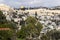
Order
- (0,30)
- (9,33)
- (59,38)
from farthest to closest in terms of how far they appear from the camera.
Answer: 1. (59,38)
2. (9,33)
3. (0,30)

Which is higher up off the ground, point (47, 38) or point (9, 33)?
point (9, 33)

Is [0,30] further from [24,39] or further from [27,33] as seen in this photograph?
[27,33]

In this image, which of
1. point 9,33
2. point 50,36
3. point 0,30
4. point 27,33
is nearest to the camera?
point 0,30

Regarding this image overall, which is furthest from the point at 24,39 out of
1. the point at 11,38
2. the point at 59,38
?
the point at 11,38

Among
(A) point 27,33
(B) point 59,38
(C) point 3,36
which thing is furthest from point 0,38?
(A) point 27,33

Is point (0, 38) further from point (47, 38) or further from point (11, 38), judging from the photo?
point (47, 38)

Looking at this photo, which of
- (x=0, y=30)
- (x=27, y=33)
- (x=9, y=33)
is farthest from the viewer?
(x=27, y=33)

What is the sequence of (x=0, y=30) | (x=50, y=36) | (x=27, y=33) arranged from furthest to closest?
(x=27, y=33) < (x=50, y=36) < (x=0, y=30)

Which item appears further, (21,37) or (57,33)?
(21,37)

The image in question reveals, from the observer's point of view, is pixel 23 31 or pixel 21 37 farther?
pixel 23 31
